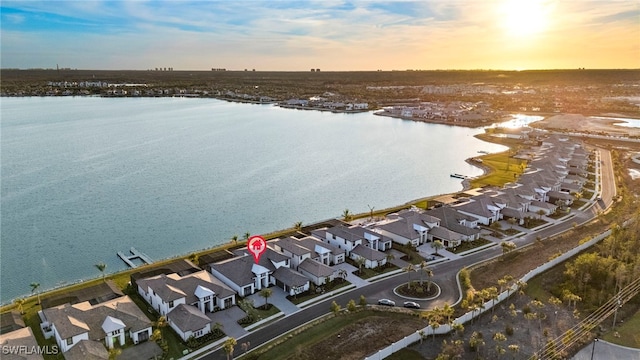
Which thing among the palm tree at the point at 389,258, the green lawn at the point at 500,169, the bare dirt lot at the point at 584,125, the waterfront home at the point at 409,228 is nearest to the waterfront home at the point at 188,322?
the palm tree at the point at 389,258

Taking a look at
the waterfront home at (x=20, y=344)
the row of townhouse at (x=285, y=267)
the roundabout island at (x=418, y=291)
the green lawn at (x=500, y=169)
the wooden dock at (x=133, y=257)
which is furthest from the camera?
the green lawn at (x=500, y=169)

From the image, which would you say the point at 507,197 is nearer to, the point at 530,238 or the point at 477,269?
the point at 530,238

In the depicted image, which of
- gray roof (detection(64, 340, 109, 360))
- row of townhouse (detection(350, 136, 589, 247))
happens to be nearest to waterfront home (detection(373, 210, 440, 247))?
row of townhouse (detection(350, 136, 589, 247))

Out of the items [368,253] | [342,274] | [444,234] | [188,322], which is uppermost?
[444,234]

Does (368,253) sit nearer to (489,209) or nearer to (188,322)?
(188,322)

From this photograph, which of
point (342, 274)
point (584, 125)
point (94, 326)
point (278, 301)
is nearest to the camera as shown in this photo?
point (94, 326)


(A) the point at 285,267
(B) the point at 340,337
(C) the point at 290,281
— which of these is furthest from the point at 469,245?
(B) the point at 340,337

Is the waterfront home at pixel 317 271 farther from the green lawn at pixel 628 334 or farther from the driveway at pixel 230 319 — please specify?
the green lawn at pixel 628 334
